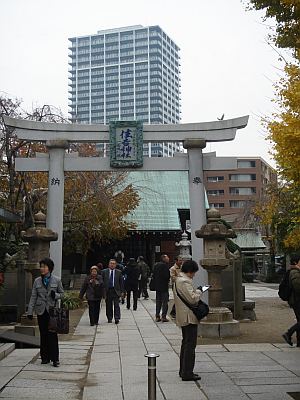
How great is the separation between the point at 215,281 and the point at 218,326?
114 centimetres

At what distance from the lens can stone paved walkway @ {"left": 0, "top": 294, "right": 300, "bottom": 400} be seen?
682 centimetres

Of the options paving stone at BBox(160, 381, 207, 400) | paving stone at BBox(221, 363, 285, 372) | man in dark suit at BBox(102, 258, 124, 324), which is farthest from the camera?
man in dark suit at BBox(102, 258, 124, 324)

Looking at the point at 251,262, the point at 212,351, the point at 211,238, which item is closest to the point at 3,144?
the point at 211,238

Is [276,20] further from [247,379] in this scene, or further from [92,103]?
[92,103]

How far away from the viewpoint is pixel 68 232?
2769 cm

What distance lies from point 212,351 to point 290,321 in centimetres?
573

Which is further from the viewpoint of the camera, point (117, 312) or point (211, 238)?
point (117, 312)

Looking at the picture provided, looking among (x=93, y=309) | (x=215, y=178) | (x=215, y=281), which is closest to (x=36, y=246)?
(x=93, y=309)

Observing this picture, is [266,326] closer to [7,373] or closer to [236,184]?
[7,373]

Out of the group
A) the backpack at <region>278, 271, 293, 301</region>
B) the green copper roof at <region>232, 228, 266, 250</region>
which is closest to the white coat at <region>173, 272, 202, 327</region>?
the backpack at <region>278, 271, 293, 301</region>

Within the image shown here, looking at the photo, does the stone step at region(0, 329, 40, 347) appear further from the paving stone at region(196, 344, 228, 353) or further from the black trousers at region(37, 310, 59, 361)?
the paving stone at region(196, 344, 228, 353)

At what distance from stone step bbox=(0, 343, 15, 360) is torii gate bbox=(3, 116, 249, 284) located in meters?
5.75

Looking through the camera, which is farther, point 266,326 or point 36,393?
point 266,326

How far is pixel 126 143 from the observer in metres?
16.0
